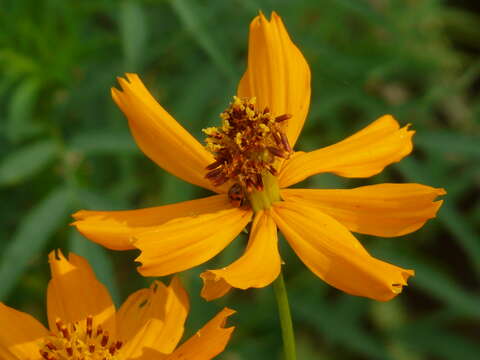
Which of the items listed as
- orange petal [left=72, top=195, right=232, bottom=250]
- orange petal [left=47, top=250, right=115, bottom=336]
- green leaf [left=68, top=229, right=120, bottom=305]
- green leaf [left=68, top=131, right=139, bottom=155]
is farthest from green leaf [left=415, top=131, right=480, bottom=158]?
orange petal [left=47, top=250, right=115, bottom=336]

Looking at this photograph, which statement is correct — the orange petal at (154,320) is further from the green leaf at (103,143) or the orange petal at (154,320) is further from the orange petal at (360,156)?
the green leaf at (103,143)

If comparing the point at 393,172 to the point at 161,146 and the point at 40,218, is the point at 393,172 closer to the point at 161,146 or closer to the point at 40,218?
the point at 40,218

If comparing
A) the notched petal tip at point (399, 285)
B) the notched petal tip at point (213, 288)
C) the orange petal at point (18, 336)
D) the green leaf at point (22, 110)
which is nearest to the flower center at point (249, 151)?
the notched petal tip at point (213, 288)

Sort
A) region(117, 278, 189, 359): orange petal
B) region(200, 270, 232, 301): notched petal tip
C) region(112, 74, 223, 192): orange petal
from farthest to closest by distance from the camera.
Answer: region(112, 74, 223, 192): orange petal < region(117, 278, 189, 359): orange petal < region(200, 270, 232, 301): notched petal tip

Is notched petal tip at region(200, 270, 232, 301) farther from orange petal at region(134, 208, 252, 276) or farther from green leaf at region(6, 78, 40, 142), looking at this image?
green leaf at region(6, 78, 40, 142)

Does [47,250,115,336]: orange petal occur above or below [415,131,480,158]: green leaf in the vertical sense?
below

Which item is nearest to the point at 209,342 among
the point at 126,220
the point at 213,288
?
the point at 213,288

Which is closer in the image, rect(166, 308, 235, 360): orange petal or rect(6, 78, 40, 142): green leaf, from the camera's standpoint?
rect(166, 308, 235, 360): orange petal

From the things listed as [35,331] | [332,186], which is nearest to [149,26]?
[332,186]
